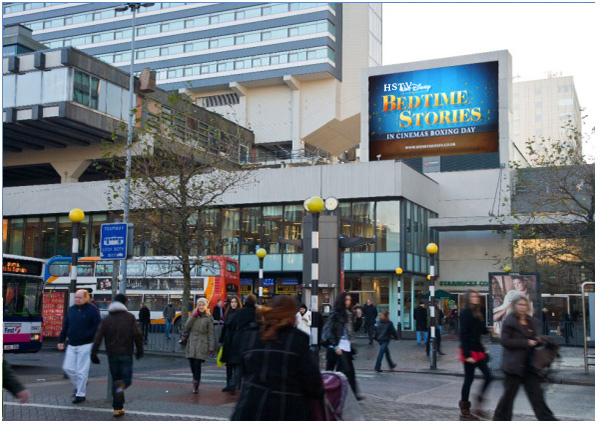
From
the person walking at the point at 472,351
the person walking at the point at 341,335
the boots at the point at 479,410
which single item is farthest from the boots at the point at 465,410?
the person walking at the point at 341,335

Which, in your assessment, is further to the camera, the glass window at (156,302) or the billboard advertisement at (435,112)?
the billboard advertisement at (435,112)

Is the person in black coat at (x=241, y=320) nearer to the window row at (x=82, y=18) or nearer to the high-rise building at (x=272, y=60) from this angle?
the high-rise building at (x=272, y=60)

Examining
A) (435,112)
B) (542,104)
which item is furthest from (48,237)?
(542,104)

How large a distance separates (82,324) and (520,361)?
21.7ft

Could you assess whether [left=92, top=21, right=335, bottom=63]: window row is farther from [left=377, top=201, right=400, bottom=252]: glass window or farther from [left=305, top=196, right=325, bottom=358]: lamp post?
[left=305, top=196, right=325, bottom=358]: lamp post

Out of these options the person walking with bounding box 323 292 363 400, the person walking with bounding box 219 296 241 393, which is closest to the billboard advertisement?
the person walking with bounding box 219 296 241 393

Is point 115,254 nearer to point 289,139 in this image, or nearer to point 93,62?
point 93,62

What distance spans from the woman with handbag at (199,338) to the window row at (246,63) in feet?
154

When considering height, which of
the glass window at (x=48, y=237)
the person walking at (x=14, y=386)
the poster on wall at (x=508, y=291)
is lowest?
the person walking at (x=14, y=386)

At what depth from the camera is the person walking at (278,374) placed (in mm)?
4961

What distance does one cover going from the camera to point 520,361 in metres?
8.30

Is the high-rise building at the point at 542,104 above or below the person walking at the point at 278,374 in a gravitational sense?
above

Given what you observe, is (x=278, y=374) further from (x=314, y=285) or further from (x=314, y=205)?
(x=314, y=205)

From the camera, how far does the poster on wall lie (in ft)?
58.7
